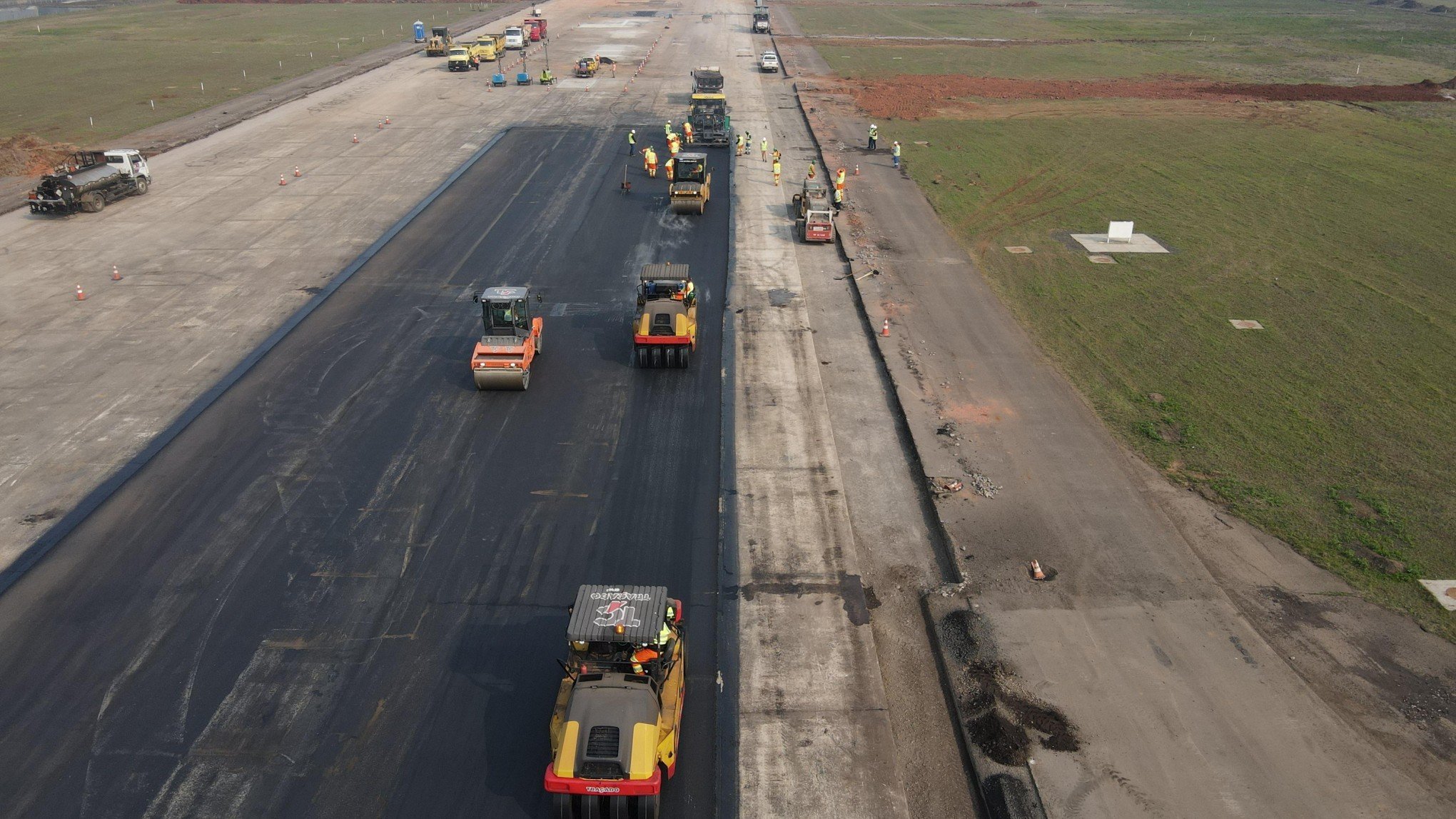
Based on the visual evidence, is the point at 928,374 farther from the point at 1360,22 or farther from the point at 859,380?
the point at 1360,22

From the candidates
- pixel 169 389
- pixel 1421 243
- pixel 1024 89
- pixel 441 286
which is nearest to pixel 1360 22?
pixel 1024 89

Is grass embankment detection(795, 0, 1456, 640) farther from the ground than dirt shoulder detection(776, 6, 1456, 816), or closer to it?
farther from the ground

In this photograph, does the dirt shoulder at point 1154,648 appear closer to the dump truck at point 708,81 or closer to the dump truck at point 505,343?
the dump truck at point 505,343

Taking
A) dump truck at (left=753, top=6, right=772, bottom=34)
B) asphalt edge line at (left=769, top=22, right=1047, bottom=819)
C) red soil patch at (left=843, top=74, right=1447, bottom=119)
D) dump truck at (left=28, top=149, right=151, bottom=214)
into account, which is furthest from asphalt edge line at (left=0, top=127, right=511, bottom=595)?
dump truck at (left=753, top=6, right=772, bottom=34)

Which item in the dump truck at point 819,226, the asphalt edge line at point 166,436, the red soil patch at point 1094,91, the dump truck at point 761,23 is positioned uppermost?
the dump truck at point 761,23

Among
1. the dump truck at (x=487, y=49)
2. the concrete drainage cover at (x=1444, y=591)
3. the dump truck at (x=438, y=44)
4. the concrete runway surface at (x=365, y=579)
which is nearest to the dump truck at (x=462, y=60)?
the dump truck at (x=487, y=49)

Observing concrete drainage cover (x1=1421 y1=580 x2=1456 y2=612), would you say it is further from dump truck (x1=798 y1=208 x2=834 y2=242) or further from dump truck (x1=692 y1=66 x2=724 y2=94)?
dump truck (x1=692 y1=66 x2=724 y2=94)
